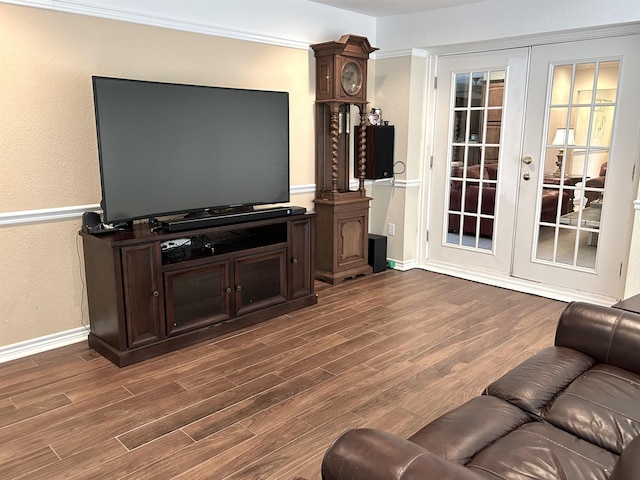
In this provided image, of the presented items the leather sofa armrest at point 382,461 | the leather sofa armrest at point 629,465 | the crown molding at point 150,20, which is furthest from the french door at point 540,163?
the leather sofa armrest at point 382,461

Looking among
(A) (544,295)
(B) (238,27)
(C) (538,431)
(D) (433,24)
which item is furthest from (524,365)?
(D) (433,24)

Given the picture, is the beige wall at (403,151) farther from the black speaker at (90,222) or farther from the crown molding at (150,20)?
the black speaker at (90,222)

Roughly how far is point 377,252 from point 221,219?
6.31 feet

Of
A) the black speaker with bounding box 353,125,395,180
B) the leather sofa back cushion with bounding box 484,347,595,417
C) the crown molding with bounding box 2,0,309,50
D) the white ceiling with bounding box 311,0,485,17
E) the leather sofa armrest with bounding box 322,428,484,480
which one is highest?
the white ceiling with bounding box 311,0,485,17

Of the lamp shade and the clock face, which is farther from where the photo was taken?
the clock face

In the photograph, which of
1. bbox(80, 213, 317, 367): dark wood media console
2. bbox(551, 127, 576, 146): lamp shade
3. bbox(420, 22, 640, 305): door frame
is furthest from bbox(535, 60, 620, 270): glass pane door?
bbox(80, 213, 317, 367): dark wood media console

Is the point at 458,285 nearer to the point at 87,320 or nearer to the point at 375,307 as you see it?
the point at 375,307

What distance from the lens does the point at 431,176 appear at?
5039mm

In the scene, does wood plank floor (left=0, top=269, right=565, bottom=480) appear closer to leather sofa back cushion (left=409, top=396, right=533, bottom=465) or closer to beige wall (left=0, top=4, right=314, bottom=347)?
beige wall (left=0, top=4, right=314, bottom=347)

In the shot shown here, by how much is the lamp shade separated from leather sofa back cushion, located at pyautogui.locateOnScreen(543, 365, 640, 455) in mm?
2560

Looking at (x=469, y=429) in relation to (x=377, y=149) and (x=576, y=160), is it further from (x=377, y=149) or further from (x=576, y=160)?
(x=377, y=149)

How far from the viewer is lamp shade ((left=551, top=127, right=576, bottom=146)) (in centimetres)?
407

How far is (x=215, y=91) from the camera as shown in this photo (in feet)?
11.2

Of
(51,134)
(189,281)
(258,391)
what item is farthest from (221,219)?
(258,391)
